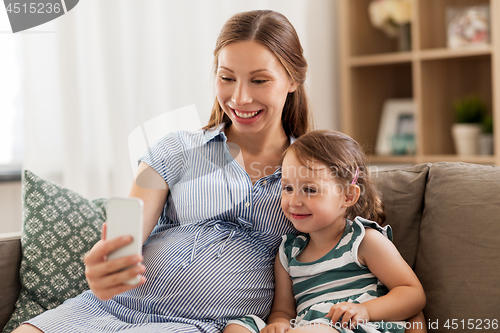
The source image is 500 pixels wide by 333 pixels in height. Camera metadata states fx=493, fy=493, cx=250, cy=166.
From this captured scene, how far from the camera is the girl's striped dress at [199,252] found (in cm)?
116

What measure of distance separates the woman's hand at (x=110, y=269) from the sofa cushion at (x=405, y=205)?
729mm

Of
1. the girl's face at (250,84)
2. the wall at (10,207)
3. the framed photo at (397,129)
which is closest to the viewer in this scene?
the girl's face at (250,84)

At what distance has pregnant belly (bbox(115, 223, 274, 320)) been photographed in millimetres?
1170

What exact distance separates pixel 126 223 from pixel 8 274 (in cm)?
64

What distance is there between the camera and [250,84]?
131 centimetres

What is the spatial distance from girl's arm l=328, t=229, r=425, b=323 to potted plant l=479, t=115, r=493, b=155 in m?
1.58

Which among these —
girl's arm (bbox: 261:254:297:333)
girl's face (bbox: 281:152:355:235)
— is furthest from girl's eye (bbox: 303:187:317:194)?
girl's arm (bbox: 261:254:297:333)

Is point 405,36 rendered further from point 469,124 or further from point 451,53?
point 469,124

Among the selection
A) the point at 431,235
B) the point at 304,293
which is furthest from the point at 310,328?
the point at 431,235

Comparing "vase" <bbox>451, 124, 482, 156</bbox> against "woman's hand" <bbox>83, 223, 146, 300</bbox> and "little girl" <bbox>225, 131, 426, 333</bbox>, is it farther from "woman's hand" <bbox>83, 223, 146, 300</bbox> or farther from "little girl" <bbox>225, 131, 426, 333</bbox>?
"woman's hand" <bbox>83, 223, 146, 300</bbox>

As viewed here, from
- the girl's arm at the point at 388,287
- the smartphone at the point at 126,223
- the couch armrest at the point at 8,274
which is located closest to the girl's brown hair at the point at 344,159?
the girl's arm at the point at 388,287

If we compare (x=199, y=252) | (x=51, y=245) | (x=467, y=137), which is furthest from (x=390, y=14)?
(x=51, y=245)

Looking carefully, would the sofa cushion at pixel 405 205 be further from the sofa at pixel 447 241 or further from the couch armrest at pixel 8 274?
the couch armrest at pixel 8 274

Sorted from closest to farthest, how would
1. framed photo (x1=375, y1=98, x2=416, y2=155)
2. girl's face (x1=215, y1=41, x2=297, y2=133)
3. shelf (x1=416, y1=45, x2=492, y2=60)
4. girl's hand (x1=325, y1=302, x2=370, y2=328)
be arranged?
girl's hand (x1=325, y1=302, x2=370, y2=328), girl's face (x1=215, y1=41, x2=297, y2=133), shelf (x1=416, y1=45, x2=492, y2=60), framed photo (x1=375, y1=98, x2=416, y2=155)
